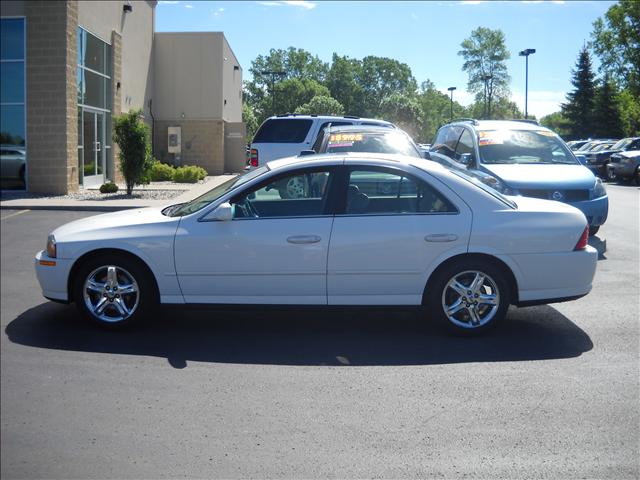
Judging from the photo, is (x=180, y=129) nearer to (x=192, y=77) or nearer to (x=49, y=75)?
(x=192, y=77)

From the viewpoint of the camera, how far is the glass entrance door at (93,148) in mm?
23484

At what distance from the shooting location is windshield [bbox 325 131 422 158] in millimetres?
13188

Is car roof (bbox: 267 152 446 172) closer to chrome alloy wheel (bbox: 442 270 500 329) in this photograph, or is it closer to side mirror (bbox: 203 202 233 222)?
side mirror (bbox: 203 202 233 222)

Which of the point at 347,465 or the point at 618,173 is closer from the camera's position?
the point at 347,465

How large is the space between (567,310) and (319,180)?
296 cm

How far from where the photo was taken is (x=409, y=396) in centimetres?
540

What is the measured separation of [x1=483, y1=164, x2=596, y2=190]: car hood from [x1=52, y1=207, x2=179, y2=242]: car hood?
6289 mm

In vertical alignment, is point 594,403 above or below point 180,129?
below

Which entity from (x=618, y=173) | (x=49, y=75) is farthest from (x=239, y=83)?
(x=49, y=75)

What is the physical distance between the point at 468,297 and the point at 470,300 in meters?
0.03

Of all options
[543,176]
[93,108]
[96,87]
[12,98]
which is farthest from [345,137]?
[96,87]

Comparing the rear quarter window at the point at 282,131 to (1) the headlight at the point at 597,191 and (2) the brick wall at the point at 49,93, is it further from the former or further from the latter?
(1) the headlight at the point at 597,191

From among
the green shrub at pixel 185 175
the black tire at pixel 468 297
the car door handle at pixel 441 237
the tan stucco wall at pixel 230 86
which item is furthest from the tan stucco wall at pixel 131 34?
the black tire at pixel 468 297

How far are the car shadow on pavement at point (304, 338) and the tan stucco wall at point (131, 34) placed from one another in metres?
17.4
